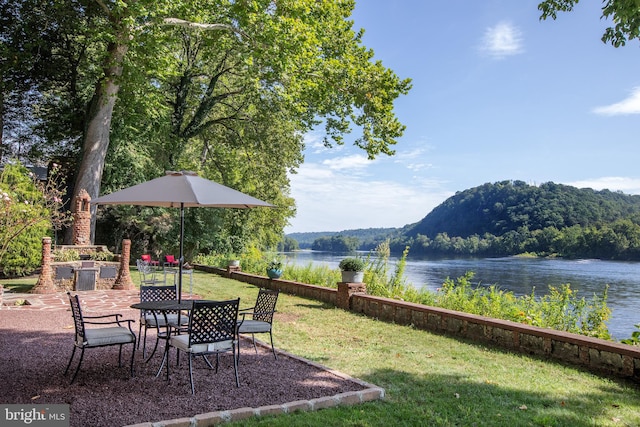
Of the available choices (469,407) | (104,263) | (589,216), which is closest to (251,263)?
(104,263)

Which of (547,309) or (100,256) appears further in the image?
(100,256)

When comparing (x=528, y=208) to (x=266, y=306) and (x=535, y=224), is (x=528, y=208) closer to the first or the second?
(x=535, y=224)

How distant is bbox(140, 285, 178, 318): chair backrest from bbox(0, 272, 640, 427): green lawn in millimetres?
1608

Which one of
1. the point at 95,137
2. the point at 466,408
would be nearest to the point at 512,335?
the point at 466,408

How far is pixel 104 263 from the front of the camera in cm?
1199

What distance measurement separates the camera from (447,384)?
447cm

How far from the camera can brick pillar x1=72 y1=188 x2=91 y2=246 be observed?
1359 cm

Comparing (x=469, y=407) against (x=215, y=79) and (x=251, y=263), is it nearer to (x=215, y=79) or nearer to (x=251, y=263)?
(x=251, y=263)

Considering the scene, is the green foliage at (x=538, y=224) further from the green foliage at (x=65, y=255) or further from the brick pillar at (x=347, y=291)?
the green foliage at (x=65, y=255)

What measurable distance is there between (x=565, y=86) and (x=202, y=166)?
55.7 feet

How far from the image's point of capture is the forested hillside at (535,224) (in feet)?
127

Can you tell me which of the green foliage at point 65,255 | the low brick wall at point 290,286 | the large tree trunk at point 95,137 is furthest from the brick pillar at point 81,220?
the low brick wall at point 290,286

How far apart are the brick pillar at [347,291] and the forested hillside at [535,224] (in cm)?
2583

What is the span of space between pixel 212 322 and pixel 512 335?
422cm
